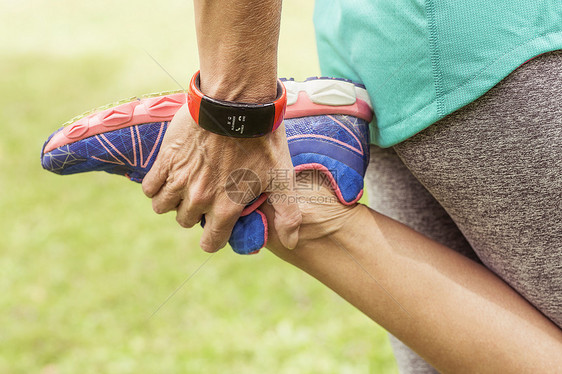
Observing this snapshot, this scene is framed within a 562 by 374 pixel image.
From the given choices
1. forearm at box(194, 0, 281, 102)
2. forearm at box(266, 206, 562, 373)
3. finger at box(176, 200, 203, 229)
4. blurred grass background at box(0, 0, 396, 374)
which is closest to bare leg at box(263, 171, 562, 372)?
forearm at box(266, 206, 562, 373)

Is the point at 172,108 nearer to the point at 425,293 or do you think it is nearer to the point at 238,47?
the point at 238,47

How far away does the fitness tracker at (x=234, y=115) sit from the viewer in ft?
2.64

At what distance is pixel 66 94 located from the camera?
4.17 meters

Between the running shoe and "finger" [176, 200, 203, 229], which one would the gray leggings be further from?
"finger" [176, 200, 203, 229]

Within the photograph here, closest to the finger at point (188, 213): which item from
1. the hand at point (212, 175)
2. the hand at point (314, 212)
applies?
the hand at point (212, 175)

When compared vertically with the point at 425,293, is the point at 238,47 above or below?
above

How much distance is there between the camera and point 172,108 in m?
0.94

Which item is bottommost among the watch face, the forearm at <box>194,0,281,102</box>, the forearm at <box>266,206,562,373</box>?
the forearm at <box>266,206,562,373</box>

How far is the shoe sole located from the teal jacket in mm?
45

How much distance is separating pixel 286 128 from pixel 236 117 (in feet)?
0.62

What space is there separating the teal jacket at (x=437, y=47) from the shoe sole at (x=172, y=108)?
0.15 ft

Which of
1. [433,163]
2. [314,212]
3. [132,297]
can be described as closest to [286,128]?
[314,212]

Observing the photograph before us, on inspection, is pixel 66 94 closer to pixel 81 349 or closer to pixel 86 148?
pixel 81 349

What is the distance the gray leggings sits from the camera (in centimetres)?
82
